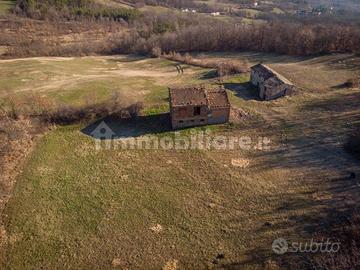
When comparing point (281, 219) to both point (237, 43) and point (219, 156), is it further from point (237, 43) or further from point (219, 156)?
point (237, 43)

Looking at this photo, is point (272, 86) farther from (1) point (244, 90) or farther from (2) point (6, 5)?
(2) point (6, 5)

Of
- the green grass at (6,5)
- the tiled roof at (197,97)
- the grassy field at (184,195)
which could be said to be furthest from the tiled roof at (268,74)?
the green grass at (6,5)

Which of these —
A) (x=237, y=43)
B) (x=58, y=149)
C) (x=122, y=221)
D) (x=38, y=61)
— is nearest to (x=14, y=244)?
(x=122, y=221)

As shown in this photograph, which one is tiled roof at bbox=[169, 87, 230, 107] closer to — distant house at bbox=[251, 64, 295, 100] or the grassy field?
the grassy field

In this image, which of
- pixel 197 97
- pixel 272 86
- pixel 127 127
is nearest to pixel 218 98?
pixel 197 97

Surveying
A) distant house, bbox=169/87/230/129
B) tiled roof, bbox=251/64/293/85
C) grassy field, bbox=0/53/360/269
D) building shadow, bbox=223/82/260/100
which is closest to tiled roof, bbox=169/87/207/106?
distant house, bbox=169/87/230/129

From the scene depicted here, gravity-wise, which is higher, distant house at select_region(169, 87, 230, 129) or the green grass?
the green grass
